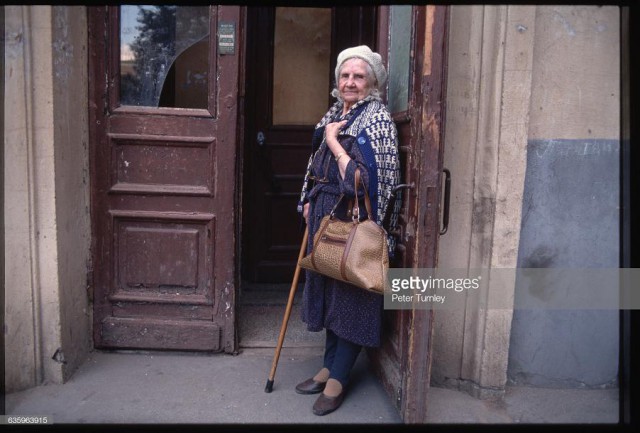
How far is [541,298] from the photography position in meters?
2.79

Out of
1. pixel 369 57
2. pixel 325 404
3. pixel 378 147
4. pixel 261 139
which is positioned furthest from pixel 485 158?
pixel 261 139

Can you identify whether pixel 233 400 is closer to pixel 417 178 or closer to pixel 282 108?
pixel 417 178

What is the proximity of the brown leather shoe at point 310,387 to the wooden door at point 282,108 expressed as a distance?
171 cm

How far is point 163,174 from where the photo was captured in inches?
121

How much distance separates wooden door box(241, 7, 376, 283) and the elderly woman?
163 centimetres

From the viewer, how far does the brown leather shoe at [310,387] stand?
110 inches

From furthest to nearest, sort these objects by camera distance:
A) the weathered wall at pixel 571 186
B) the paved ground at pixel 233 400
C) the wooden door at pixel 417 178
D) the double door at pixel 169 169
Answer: the double door at pixel 169 169 < the weathered wall at pixel 571 186 < the paved ground at pixel 233 400 < the wooden door at pixel 417 178

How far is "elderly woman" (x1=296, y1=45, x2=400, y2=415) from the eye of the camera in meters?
2.43

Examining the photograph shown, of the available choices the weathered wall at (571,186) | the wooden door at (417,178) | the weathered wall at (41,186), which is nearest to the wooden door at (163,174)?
the weathered wall at (41,186)

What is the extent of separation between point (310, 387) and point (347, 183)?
1186 millimetres

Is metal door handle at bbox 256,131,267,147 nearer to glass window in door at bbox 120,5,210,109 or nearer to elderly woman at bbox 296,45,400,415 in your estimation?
glass window in door at bbox 120,5,210,109

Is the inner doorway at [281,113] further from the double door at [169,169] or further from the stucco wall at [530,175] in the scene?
the stucco wall at [530,175]

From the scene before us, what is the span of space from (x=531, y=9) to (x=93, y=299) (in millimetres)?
2954

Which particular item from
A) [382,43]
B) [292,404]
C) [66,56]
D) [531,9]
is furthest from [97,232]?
[531,9]
